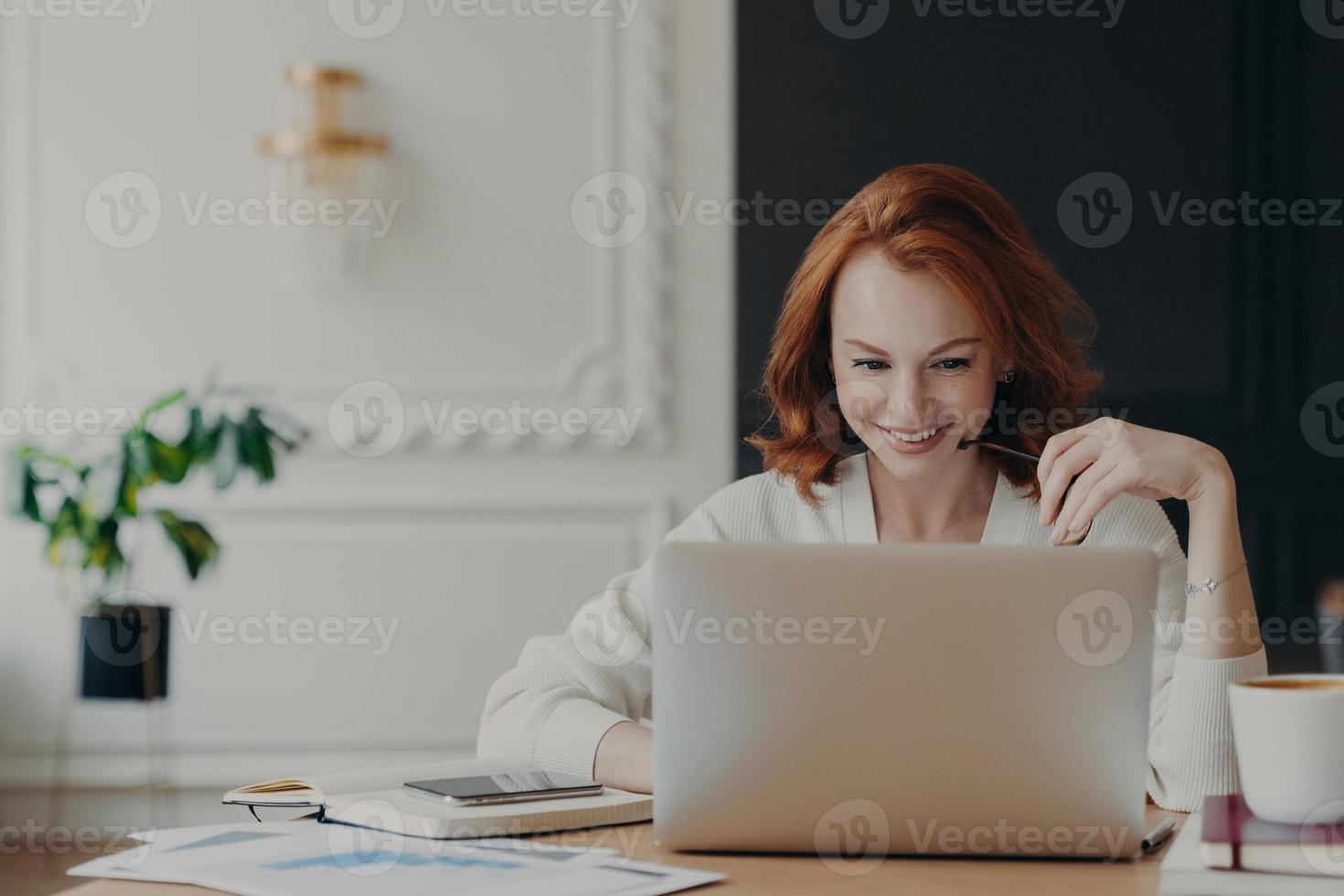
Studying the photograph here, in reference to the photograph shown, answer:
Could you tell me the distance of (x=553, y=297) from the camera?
3498 millimetres

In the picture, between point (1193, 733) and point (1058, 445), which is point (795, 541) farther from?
point (1193, 733)

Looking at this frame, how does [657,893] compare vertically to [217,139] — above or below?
below

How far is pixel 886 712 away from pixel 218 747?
2.79m

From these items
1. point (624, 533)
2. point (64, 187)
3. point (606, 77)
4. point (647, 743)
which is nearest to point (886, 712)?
point (647, 743)

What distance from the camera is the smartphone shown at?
1138mm

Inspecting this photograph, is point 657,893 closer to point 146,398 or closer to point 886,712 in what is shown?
point 886,712

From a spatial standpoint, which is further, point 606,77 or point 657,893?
point 606,77

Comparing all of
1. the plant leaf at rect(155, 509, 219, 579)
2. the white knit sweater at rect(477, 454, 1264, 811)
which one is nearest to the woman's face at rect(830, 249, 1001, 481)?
the white knit sweater at rect(477, 454, 1264, 811)

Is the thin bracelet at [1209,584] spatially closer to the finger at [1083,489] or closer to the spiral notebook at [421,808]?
the finger at [1083,489]
